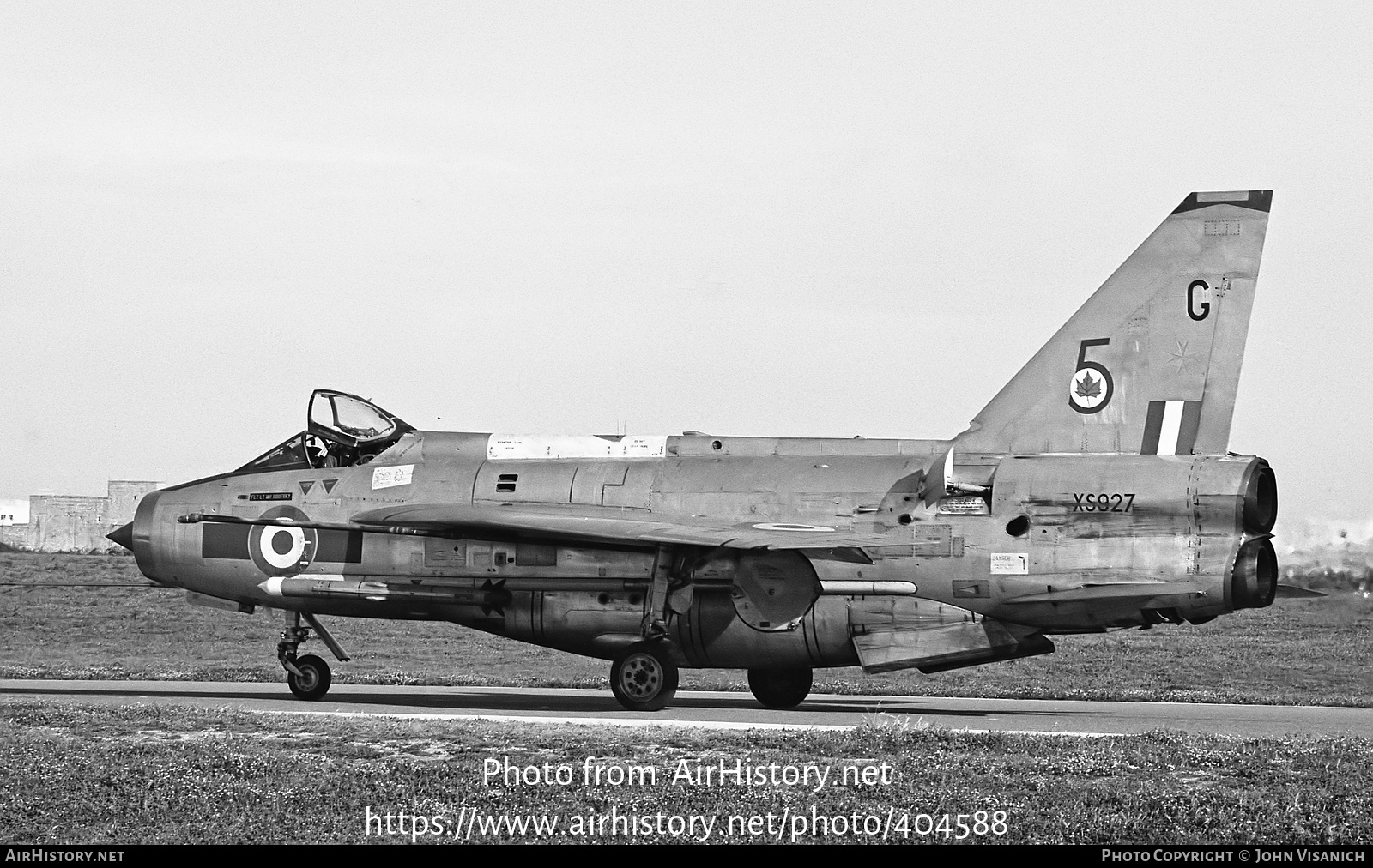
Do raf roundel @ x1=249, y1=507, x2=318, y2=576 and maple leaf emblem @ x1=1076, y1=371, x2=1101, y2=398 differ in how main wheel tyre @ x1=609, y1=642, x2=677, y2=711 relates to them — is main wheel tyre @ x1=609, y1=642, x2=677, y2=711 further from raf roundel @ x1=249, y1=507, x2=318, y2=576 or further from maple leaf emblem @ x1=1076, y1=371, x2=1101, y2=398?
maple leaf emblem @ x1=1076, y1=371, x2=1101, y2=398

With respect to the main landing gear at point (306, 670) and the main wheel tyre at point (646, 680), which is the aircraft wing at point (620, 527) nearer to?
the main wheel tyre at point (646, 680)

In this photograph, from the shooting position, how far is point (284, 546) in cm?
1853

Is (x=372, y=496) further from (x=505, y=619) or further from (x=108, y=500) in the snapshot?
(x=108, y=500)

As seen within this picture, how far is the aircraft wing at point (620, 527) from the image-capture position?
1575cm

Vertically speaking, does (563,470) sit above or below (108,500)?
above

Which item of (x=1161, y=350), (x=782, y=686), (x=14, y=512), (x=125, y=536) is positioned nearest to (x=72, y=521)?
(x=14, y=512)

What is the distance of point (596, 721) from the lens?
585 inches

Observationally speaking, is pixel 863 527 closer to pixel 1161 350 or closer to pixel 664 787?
pixel 1161 350

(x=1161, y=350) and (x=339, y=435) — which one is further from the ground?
(x=1161, y=350)

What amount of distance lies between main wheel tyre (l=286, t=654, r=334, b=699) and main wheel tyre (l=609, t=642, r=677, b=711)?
4.00 metres

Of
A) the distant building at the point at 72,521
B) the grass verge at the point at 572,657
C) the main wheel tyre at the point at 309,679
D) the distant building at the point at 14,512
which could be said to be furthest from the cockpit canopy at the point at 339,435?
the distant building at the point at 14,512

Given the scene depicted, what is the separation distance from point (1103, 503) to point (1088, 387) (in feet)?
5.14

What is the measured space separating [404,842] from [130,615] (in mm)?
28636
